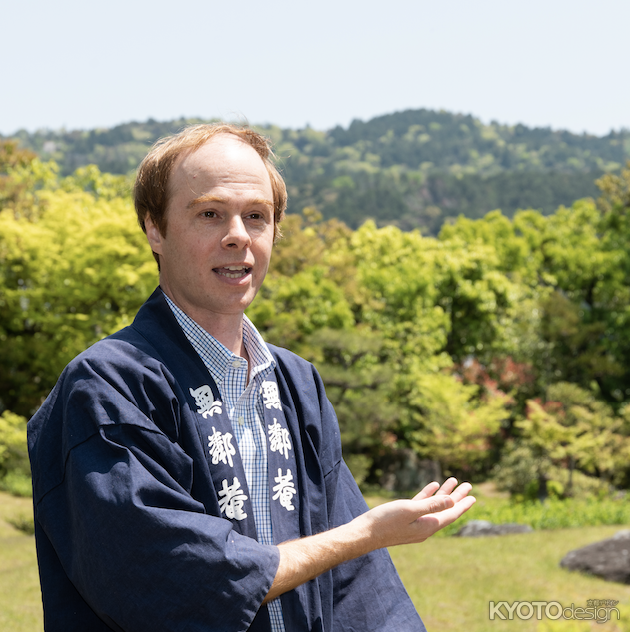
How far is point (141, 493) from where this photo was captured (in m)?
1.35

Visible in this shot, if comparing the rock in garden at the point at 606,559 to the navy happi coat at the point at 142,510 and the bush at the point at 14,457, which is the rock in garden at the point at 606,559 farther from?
the bush at the point at 14,457

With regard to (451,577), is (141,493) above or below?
above

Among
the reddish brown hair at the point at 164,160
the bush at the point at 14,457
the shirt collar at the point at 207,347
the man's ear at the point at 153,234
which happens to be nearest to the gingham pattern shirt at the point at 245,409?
the shirt collar at the point at 207,347

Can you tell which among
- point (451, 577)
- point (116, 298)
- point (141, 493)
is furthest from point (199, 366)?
point (116, 298)

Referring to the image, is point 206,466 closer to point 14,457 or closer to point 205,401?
point 205,401

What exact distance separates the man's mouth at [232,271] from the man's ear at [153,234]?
0.62 feet

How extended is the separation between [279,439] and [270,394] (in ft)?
0.44

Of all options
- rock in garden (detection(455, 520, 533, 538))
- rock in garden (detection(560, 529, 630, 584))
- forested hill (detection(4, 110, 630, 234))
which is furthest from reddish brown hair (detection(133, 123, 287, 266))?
forested hill (detection(4, 110, 630, 234))

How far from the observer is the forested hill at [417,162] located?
69.9 meters

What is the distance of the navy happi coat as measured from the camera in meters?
1.34

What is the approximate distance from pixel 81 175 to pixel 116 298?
10544 millimetres

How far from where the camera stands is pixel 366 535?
5.16ft

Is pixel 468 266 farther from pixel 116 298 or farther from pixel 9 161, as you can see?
pixel 9 161

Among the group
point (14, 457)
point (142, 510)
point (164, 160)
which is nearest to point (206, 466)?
point (142, 510)
